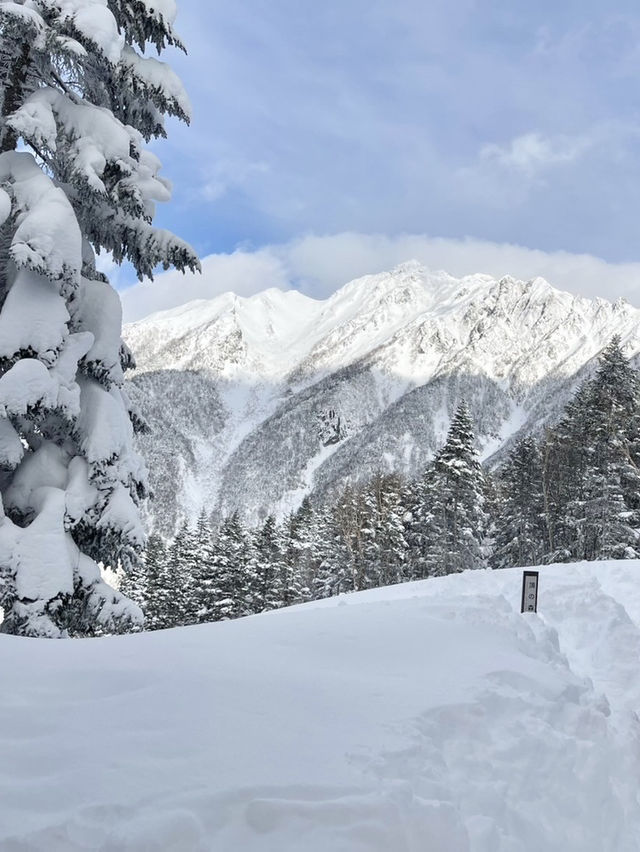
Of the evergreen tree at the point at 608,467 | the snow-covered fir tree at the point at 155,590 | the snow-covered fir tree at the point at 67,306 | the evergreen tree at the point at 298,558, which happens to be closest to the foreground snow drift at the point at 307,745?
the snow-covered fir tree at the point at 67,306

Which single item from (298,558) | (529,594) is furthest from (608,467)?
(298,558)

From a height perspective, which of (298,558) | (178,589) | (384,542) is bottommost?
(178,589)

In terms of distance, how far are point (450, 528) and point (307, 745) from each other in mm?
31535

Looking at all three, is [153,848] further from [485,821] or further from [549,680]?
[549,680]

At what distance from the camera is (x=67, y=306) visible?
750 cm

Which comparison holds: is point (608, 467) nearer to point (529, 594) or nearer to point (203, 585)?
point (529, 594)

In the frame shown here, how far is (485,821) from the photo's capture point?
136 inches

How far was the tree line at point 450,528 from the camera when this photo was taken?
29.1m

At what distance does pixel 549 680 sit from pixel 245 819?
409 centimetres

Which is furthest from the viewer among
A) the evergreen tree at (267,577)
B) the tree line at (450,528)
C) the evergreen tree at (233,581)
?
the evergreen tree at (267,577)

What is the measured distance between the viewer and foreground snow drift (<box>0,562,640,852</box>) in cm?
277

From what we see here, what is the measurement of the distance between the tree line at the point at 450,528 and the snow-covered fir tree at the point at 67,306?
82.0ft

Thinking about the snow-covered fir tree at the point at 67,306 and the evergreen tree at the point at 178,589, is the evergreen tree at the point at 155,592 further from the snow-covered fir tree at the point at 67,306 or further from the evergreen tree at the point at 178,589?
the snow-covered fir tree at the point at 67,306

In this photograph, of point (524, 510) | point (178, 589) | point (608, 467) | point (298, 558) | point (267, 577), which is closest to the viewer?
point (608, 467)
